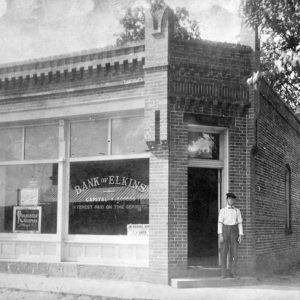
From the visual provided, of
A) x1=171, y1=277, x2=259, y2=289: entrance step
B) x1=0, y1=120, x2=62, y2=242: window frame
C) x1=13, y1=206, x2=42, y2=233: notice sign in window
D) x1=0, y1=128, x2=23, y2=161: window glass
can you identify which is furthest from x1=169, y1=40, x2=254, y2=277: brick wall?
x1=0, y1=128, x2=23, y2=161: window glass

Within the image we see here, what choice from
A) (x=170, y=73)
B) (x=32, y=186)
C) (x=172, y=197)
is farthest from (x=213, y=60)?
(x=32, y=186)

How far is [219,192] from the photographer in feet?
40.6

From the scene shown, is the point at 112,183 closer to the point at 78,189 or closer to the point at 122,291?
the point at 78,189

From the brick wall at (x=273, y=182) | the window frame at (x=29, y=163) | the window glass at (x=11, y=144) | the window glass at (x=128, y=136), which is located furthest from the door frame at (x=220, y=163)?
the window glass at (x=11, y=144)

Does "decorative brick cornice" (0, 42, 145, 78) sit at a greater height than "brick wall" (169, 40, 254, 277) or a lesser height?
greater

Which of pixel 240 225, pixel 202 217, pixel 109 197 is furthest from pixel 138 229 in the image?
pixel 240 225

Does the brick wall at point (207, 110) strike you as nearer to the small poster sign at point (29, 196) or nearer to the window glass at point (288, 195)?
the small poster sign at point (29, 196)

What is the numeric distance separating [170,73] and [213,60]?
1218 mm

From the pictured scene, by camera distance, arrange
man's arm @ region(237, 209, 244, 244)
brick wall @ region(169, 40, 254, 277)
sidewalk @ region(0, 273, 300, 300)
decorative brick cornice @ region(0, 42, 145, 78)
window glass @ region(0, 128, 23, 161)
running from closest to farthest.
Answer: sidewalk @ region(0, 273, 300, 300) → brick wall @ region(169, 40, 254, 277) → man's arm @ region(237, 209, 244, 244) → decorative brick cornice @ region(0, 42, 145, 78) → window glass @ region(0, 128, 23, 161)

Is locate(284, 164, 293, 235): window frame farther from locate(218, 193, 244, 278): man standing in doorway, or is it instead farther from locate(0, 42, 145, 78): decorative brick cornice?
locate(0, 42, 145, 78): decorative brick cornice

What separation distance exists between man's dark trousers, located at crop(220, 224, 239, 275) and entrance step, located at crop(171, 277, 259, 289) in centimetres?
27

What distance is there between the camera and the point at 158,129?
38.8 ft

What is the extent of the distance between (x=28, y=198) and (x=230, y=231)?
5.69 m

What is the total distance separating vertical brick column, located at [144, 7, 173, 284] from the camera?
1152 centimetres
